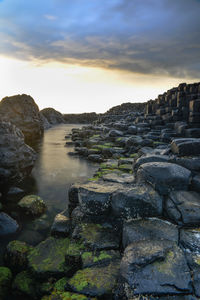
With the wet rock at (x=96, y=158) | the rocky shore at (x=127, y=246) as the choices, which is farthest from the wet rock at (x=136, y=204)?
the wet rock at (x=96, y=158)

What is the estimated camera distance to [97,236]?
434 cm

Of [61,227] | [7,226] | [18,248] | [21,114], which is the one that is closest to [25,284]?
[18,248]

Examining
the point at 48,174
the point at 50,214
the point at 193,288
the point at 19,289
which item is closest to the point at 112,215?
the point at 193,288

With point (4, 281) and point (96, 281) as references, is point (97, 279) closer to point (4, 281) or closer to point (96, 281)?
point (96, 281)

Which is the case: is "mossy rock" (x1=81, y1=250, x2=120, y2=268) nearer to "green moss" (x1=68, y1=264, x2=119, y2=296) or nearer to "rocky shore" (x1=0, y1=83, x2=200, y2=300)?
"rocky shore" (x1=0, y1=83, x2=200, y2=300)

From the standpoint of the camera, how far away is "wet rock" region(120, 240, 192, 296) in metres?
2.60

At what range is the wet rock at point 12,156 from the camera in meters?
12.2

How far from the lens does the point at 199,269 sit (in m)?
2.90

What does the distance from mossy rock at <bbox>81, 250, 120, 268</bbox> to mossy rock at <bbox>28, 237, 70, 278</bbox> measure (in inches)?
32.0

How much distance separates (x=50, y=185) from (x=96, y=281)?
32.0ft

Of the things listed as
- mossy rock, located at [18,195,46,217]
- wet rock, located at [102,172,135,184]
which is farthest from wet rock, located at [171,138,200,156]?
mossy rock, located at [18,195,46,217]

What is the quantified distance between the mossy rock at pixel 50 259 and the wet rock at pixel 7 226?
2021 millimetres

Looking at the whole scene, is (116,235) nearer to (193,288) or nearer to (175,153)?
(193,288)

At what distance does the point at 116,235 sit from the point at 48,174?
11.6 meters
